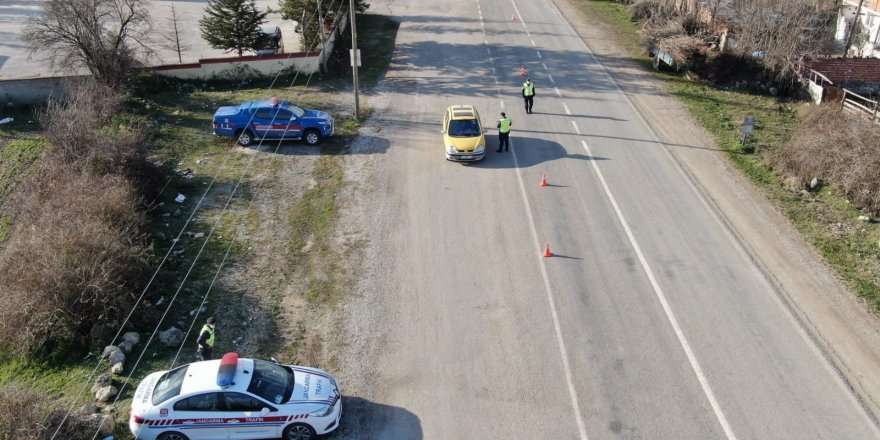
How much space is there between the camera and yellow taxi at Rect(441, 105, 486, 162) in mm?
23203

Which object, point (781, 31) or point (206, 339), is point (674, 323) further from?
point (781, 31)

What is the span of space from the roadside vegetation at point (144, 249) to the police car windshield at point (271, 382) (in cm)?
156

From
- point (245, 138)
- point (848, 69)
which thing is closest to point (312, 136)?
point (245, 138)

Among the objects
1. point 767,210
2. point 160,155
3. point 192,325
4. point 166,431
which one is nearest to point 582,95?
point 767,210

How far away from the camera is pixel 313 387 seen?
12.7 metres

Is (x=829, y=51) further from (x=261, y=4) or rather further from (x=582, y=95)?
(x=261, y=4)

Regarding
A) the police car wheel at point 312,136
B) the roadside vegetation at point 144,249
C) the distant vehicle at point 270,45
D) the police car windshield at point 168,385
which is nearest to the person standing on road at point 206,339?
the roadside vegetation at point 144,249

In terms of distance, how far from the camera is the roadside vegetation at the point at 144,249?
14.2 meters

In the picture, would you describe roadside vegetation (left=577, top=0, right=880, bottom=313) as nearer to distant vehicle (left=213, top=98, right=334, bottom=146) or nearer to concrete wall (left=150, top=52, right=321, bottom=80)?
distant vehicle (left=213, top=98, right=334, bottom=146)

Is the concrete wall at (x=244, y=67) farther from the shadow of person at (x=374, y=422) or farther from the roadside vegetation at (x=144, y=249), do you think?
the shadow of person at (x=374, y=422)

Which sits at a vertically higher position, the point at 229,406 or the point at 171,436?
the point at 229,406

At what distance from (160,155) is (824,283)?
21.3 meters

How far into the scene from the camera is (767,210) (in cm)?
2064

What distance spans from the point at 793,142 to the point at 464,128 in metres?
11.4
